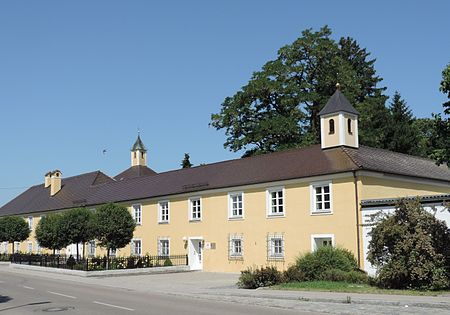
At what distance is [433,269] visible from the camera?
60.4ft

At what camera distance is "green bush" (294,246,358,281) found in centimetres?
2348

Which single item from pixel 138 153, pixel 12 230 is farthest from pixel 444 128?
pixel 138 153

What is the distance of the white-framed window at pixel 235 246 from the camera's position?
1312 inches

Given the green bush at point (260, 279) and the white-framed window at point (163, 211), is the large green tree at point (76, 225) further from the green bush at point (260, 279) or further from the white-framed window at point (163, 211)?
the green bush at point (260, 279)

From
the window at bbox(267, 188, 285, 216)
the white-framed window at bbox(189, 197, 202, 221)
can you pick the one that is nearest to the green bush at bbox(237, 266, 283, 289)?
the window at bbox(267, 188, 285, 216)

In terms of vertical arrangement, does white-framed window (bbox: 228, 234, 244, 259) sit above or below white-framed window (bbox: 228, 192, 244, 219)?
below

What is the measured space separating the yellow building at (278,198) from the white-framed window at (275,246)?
55 millimetres

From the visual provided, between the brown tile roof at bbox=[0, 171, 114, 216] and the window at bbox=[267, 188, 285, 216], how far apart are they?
2274 cm

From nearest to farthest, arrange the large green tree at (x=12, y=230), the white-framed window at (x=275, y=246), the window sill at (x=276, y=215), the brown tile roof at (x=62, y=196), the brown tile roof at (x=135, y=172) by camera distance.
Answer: the white-framed window at (x=275, y=246) < the window sill at (x=276, y=215) < the large green tree at (x=12, y=230) < the brown tile roof at (x=62, y=196) < the brown tile roof at (x=135, y=172)

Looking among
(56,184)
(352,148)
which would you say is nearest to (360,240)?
(352,148)

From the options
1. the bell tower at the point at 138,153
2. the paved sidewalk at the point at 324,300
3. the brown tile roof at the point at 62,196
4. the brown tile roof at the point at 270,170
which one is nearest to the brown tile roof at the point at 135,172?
the bell tower at the point at 138,153

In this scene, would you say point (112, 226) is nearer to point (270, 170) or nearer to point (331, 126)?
point (270, 170)

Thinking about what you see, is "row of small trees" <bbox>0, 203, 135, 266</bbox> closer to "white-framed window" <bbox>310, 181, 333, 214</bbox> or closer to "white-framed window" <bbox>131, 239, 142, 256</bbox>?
"white-framed window" <bbox>131, 239, 142, 256</bbox>

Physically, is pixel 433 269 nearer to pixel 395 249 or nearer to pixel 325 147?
pixel 395 249
